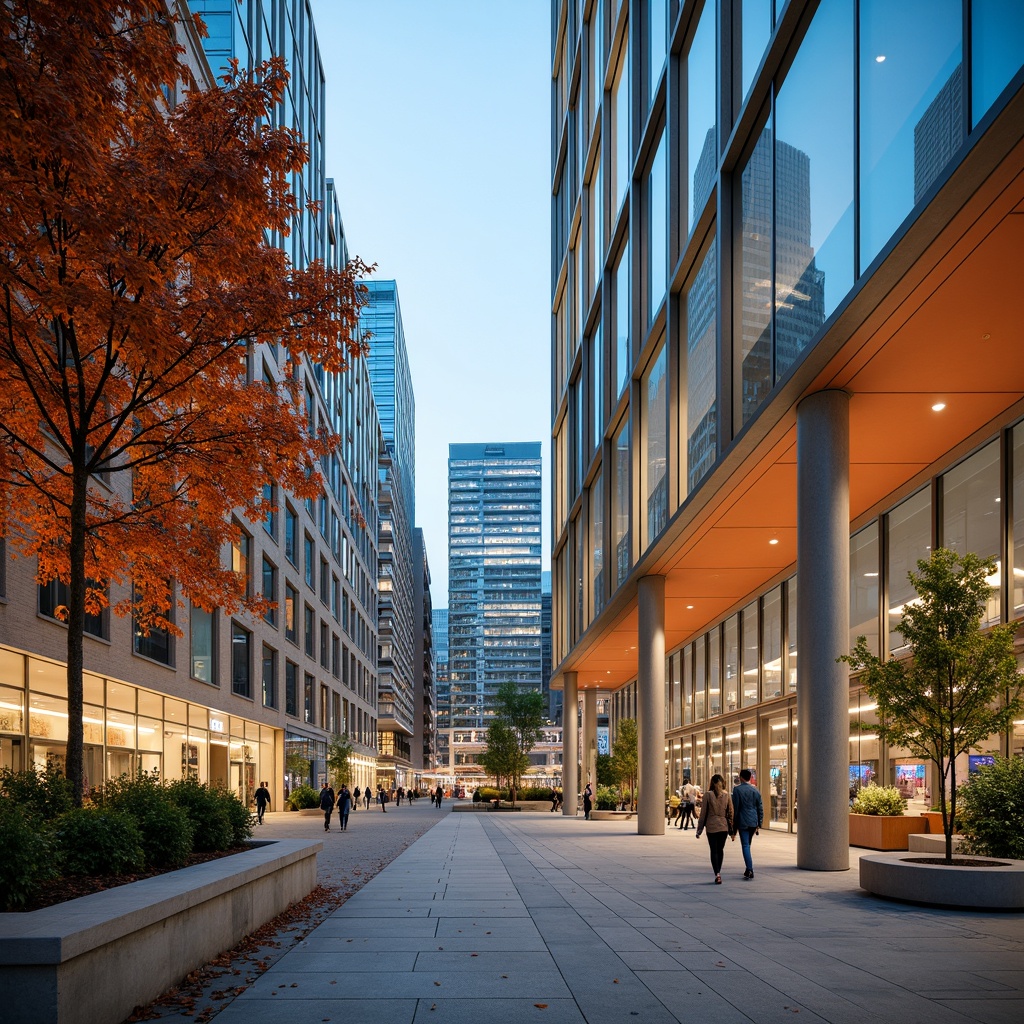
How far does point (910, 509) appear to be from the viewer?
23500 millimetres

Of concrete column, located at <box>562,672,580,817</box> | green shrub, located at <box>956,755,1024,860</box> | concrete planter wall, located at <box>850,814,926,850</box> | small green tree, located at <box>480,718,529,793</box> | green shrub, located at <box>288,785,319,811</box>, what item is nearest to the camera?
green shrub, located at <box>956,755,1024,860</box>

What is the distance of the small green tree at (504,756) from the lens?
3029 inches

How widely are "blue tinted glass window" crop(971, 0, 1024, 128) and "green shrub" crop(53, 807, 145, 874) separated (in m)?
11.1

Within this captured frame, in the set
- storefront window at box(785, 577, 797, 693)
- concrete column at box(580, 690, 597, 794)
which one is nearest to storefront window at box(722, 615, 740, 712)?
storefront window at box(785, 577, 797, 693)

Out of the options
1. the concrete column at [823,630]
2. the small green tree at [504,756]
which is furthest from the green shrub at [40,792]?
the small green tree at [504,756]

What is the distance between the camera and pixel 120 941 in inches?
294

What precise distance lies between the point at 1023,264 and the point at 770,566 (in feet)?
61.5

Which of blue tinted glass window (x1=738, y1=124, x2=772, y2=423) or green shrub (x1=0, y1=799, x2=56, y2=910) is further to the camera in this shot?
blue tinted glass window (x1=738, y1=124, x2=772, y2=423)

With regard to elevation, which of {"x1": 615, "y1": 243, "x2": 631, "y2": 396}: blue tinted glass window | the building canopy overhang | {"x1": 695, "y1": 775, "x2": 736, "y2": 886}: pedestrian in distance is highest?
{"x1": 615, "y1": 243, "x2": 631, "y2": 396}: blue tinted glass window

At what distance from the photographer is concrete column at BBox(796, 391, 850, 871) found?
16672mm

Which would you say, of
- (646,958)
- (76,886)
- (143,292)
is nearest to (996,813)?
(646,958)

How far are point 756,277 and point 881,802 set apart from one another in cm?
1115

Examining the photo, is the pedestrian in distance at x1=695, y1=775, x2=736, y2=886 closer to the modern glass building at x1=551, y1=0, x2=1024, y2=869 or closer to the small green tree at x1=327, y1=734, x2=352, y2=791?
the modern glass building at x1=551, y1=0, x2=1024, y2=869

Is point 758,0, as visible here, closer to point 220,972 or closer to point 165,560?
point 165,560
